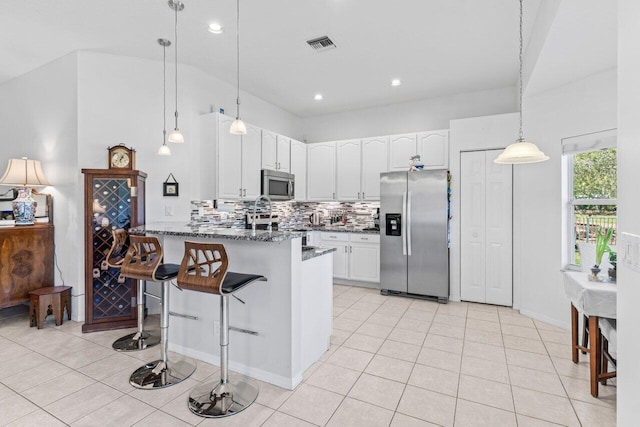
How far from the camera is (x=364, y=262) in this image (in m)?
5.07

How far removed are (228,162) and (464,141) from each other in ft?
10.2

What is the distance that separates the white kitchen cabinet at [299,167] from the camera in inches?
214

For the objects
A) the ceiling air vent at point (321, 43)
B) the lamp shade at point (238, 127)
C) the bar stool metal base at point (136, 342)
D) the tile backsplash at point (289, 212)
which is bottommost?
the bar stool metal base at point (136, 342)

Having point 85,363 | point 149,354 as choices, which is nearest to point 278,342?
point 149,354

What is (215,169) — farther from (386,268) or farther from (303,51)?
(386,268)

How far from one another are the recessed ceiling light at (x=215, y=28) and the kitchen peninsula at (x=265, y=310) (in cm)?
199

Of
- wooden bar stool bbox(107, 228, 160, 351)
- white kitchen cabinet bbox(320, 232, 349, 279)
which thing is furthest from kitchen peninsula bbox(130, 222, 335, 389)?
white kitchen cabinet bbox(320, 232, 349, 279)

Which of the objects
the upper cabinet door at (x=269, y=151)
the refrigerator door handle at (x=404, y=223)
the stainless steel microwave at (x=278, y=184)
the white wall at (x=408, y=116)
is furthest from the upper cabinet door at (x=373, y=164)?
the upper cabinet door at (x=269, y=151)

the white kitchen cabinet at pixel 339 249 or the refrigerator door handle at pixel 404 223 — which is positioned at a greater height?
the refrigerator door handle at pixel 404 223

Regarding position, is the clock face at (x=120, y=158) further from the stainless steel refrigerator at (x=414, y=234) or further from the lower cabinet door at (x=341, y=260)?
the stainless steel refrigerator at (x=414, y=234)

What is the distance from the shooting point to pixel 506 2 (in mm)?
2740

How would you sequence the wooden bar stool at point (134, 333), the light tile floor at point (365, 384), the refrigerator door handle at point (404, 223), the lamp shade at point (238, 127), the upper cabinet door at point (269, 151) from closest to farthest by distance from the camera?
the light tile floor at point (365, 384)
the lamp shade at point (238, 127)
the wooden bar stool at point (134, 333)
the refrigerator door handle at point (404, 223)
the upper cabinet door at point (269, 151)

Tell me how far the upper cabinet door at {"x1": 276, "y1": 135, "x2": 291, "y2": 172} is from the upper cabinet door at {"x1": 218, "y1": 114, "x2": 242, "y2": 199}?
2.93 ft

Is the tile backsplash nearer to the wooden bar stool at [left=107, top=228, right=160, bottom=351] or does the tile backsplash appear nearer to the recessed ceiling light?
the wooden bar stool at [left=107, top=228, right=160, bottom=351]
